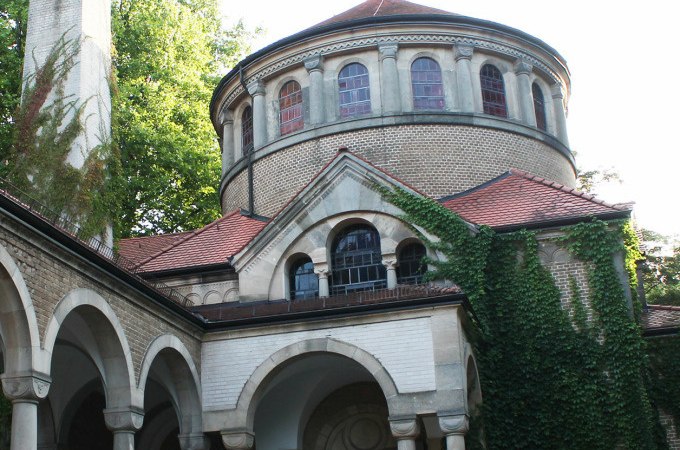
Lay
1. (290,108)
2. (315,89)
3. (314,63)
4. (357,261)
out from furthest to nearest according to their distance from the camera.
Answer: (290,108) < (314,63) < (315,89) < (357,261)

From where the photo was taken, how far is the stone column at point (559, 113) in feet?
89.6

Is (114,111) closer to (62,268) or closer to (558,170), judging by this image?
(62,268)

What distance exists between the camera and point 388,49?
25297 millimetres

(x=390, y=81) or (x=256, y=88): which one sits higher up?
(x=256, y=88)

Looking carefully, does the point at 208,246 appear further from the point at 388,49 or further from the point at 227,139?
the point at 388,49

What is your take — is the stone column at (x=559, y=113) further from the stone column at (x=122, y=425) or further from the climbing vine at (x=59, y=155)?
the stone column at (x=122, y=425)

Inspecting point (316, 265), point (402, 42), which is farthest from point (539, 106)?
point (316, 265)

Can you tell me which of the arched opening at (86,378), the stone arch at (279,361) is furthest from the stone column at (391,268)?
the arched opening at (86,378)

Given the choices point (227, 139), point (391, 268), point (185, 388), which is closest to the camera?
point (185, 388)

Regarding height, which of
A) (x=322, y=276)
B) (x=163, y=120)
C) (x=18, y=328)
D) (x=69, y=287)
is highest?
(x=163, y=120)

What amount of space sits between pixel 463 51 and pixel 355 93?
3086 millimetres

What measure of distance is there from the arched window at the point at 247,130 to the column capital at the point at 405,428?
1167 centimetres

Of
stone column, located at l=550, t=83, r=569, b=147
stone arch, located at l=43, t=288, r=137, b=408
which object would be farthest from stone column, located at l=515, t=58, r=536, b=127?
stone arch, located at l=43, t=288, r=137, b=408

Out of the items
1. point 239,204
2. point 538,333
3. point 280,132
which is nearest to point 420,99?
point 280,132
